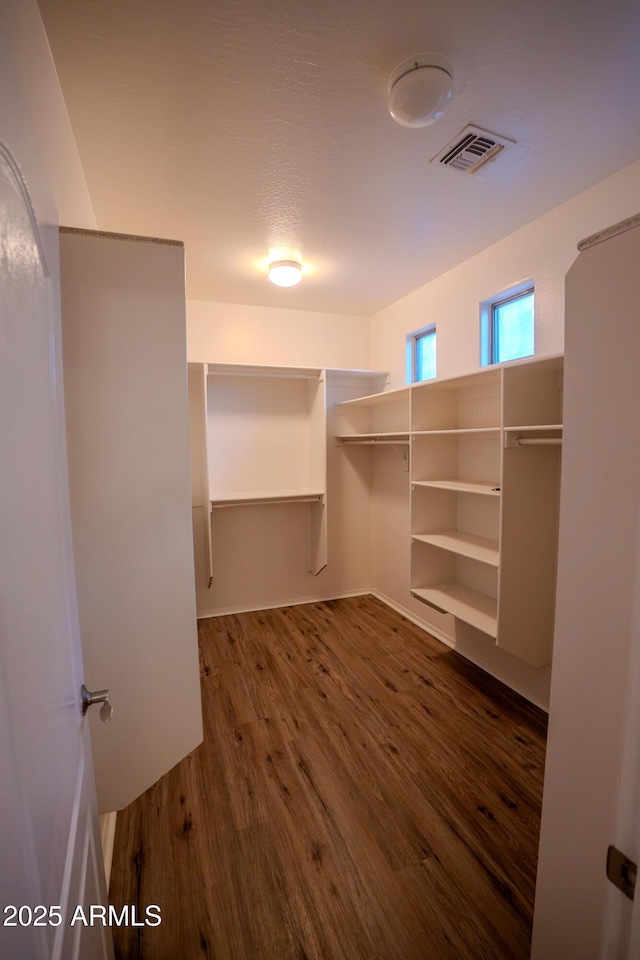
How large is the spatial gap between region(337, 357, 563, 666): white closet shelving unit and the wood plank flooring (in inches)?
21.2

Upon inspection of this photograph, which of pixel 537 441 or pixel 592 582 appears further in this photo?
pixel 537 441

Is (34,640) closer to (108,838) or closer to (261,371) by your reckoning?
(108,838)

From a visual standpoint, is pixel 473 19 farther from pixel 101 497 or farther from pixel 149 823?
pixel 149 823

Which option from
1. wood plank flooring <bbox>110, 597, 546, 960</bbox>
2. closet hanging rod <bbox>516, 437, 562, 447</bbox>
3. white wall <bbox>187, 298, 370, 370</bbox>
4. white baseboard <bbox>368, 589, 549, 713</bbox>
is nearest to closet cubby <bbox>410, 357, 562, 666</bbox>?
closet hanging rod <bbox>516, 437, 562, 447</bbox>

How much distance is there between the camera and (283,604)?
3914 mm

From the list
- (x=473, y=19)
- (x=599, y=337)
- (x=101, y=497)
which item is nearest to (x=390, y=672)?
(x=101, y=497)

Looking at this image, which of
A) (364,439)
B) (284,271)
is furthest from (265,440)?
(284,271)

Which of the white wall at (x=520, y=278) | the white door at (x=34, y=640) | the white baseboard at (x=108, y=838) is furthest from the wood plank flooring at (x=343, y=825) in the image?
the white wall at (x=520, y=278)

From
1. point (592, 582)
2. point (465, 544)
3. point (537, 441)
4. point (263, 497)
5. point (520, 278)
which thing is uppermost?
point (520, 278)

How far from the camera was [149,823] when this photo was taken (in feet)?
5.58

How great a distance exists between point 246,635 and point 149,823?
1.64m

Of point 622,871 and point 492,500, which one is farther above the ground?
point 492,500

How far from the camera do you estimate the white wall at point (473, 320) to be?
2047mm

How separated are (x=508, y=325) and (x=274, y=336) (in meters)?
2.02
